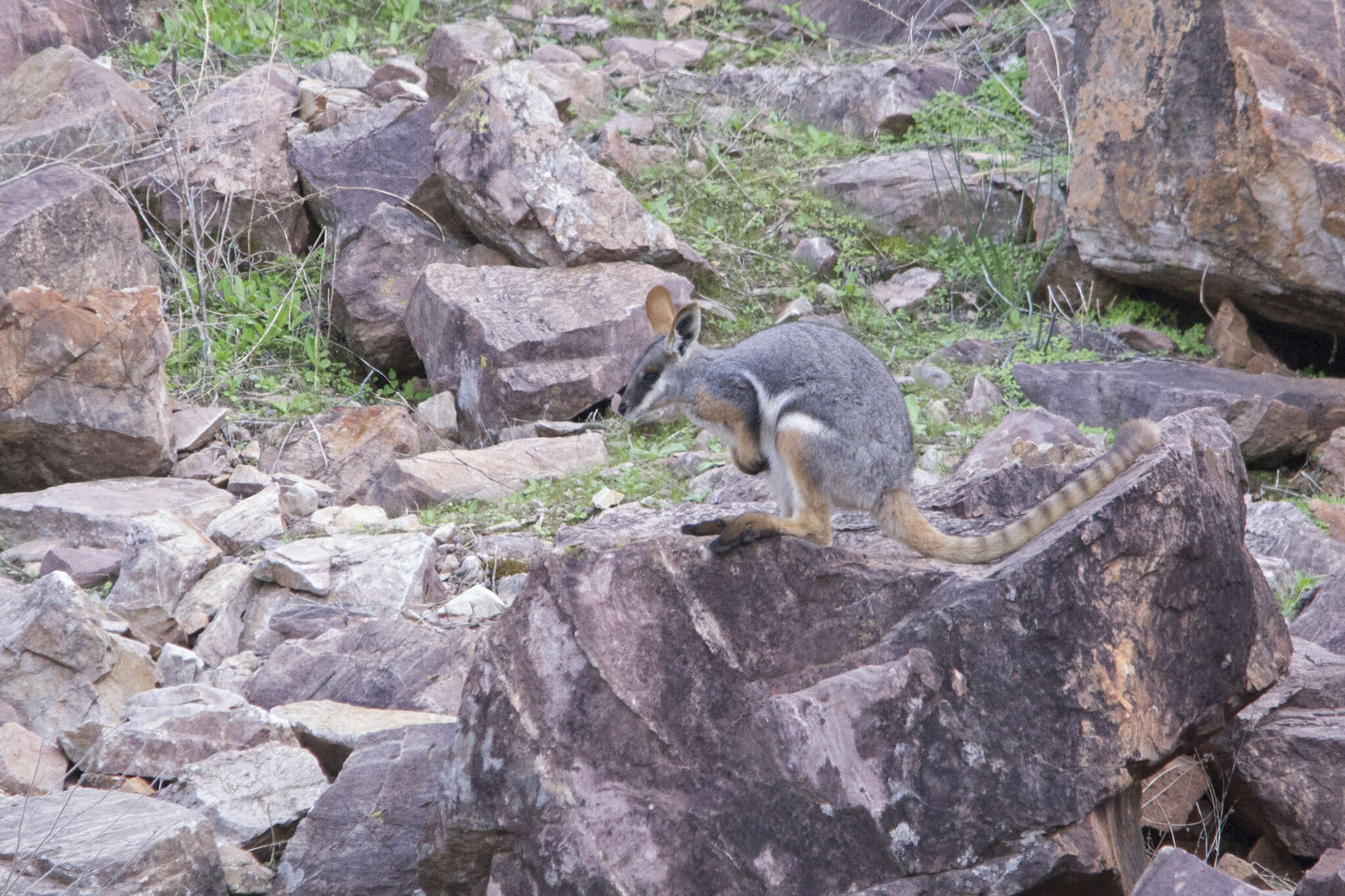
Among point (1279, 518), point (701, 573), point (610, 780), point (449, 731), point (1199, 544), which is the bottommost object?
point (1279, 518)

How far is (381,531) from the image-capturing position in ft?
22.6

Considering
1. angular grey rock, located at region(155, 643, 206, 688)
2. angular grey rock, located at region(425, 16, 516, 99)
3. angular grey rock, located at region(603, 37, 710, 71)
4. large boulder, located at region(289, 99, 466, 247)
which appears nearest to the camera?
angular grey rock, located at region(155, 643, 206, 688)

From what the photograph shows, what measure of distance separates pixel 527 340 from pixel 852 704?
215 inches

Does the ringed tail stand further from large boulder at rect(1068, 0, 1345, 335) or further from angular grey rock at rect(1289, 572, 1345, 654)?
large boulder at rect(1068, 0, 1345, 335)

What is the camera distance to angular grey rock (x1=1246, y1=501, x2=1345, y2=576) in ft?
19.8

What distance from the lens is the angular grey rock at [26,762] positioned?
4.49m

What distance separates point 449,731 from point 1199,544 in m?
2.82

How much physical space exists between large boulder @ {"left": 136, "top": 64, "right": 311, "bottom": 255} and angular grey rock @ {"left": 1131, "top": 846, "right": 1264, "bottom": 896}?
9.08m

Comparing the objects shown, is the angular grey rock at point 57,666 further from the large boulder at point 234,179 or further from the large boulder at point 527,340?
the large boulder at point 234,179

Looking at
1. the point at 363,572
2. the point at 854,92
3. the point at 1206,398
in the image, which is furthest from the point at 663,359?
the point at 854,92

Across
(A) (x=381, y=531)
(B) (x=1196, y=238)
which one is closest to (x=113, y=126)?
(A) (x=381, y=531)

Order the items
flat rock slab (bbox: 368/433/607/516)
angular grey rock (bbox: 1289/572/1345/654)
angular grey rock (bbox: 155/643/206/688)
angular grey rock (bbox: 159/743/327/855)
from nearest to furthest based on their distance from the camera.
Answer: angular grey rock (bbox: 159/743/327/855)
angular grey rock (bbox: 1289/572/1345/654)
angular grey rock (bbox: 155/643/206/688)
flat rock slab (bbox: 368/433/607/516)

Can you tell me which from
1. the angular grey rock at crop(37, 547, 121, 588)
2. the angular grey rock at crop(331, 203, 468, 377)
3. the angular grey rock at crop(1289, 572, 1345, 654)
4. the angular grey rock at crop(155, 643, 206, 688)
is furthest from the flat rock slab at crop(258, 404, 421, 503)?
the angular grey rock at crop(1289, 572, 1345, 654)

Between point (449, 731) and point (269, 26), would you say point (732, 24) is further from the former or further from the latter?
point (449, 731)
